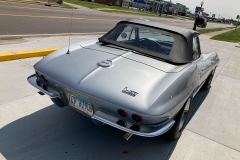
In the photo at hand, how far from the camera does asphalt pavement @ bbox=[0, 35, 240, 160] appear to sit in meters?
2.57

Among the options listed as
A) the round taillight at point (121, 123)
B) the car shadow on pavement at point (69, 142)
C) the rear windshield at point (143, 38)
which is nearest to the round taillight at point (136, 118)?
the round taillight at point (121, 123)

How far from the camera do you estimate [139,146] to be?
2.85 m

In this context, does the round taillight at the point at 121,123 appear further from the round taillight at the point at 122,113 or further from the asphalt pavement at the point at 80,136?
the asphalt pavement at the point at 80,136

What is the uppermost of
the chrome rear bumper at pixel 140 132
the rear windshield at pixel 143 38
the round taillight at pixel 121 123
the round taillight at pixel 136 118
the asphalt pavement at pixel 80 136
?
the rear windshield at pixel 143 38

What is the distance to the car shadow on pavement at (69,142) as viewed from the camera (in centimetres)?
250

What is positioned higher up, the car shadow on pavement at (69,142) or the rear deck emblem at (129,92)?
the rear deck emblem at (129,92)

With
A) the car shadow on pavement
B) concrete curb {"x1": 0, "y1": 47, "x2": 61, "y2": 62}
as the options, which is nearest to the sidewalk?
concrete curb {"x1": 0, "y1": 47, "x2": 61, "y2": 62}

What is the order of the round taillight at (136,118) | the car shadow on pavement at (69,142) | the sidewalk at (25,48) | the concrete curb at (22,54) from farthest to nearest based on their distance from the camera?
the sidewalk at (25,48) → the concrete curb at (22,54) → the car shadow on pavement at (69,142) → the round taillight at (136,118)

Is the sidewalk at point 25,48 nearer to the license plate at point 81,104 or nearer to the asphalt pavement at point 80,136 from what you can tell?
the asphalt pavement at point 80,136

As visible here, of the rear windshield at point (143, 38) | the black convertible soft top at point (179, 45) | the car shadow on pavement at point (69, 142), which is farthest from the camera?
the rear windshield at point (143, 38)

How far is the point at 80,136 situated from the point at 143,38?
1727 millimetres

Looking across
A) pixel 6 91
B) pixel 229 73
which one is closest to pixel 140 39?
pixel 6 91

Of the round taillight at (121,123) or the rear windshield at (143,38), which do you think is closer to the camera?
the round taillight at (121,123)

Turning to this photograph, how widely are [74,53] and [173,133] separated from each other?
1674mm
